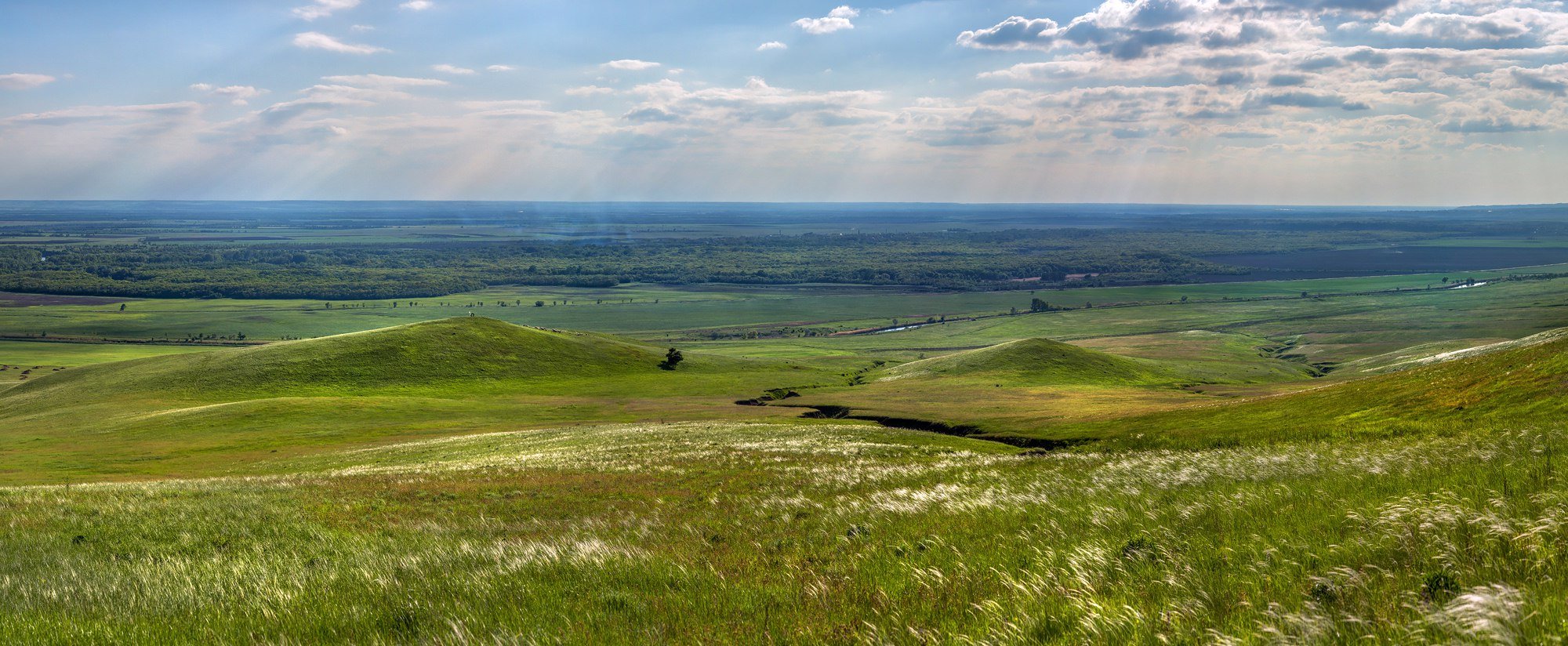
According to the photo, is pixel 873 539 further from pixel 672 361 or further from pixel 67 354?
pixel 67 354

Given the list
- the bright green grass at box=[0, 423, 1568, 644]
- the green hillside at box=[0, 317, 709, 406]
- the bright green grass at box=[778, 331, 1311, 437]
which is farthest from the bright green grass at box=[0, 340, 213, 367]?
the bright green grass at box=[0, 423, 1568, 644]

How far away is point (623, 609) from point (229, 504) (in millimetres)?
21399

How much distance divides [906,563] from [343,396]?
374 feet

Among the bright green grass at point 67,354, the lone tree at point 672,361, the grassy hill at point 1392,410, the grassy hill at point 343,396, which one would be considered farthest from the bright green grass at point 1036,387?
the bright green grass at point 67,354

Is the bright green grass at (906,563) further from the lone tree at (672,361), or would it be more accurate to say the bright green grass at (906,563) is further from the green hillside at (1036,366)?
the lone tree at (672,361)

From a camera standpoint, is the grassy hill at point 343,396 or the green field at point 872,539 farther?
the grassy hill at point 343,396

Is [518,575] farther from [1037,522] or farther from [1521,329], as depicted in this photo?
[1521,329]

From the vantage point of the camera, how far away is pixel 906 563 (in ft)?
34.0

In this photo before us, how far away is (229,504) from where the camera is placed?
80.5ft

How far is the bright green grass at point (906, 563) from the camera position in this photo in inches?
270

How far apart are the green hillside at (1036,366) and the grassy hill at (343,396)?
17.5 meters

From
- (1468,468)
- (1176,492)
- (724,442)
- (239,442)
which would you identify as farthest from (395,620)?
(239,442)

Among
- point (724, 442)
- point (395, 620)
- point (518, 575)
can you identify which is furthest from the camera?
point (724, 442)

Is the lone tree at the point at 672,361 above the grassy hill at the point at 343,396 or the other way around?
the other way around
